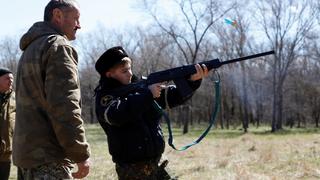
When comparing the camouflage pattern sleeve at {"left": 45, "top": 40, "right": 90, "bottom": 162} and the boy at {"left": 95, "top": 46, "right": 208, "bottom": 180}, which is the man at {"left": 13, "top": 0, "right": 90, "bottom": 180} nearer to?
the camouflage pattern sleeve at {"left": 45, "top": 40, "right": 90, "bottom": 162}

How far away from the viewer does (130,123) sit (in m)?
3.87

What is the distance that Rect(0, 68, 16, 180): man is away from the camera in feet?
19.4

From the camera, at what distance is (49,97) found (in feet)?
10.1

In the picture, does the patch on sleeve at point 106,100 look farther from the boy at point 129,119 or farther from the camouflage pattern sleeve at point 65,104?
the camouflage pattern sleeve at point 65,104

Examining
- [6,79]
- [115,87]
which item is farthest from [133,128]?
[6,79]

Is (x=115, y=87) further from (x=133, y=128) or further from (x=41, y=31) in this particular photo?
(x=41, y=31)

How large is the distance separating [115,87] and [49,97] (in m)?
0.95

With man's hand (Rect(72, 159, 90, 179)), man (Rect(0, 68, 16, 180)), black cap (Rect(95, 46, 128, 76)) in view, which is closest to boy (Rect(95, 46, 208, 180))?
black cap (Rect(95, 46, 128, 76))

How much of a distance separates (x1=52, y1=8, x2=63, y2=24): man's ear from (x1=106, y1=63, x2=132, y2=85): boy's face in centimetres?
76

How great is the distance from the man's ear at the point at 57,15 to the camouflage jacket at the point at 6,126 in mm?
2932

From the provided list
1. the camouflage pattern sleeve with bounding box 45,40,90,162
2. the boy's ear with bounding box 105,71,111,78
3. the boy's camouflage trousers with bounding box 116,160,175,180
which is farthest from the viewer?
the boy's ear with bounding box 105,71,111,78

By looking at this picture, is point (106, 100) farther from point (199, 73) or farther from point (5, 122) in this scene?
point (5, 122)

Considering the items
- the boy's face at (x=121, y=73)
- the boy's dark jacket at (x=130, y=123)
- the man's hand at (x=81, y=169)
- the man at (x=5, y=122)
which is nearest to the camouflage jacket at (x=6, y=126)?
the man at (x=5, y=122)

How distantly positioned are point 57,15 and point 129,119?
955mm
